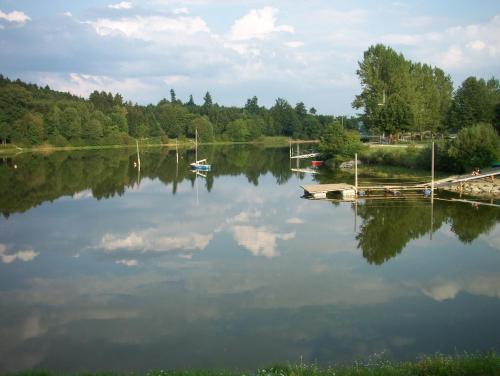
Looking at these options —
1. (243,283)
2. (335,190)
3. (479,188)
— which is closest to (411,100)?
(479,188)

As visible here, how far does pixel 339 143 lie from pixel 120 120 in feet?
204

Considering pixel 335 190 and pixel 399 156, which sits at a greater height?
pixel 399 156

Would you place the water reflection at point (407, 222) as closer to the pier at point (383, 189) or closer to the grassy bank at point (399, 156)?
the pier at point (383, 189)

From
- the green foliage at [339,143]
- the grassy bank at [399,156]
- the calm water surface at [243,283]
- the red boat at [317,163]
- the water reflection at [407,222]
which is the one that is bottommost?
the calm water surface at [243,283]

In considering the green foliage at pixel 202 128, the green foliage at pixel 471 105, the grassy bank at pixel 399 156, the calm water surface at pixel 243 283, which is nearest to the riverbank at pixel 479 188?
the calm water surface at pixel 243 283

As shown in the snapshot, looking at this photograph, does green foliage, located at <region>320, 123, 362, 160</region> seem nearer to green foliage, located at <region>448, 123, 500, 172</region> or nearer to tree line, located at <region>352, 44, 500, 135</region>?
tree line, located at <region>352, 44, 500, 135</region>

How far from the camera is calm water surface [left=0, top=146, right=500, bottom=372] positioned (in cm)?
1244

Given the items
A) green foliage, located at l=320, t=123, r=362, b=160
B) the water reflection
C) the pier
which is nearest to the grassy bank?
green foliage, located at l=320, t=123, r=362, b=160

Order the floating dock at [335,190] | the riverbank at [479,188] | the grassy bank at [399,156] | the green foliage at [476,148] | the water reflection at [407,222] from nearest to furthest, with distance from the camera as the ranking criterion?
the water reflection at [407,222] < the riverbank at [479,188] < the floating dock at [335,190] < the green foliage at [476,148] < the grassy bank at [399,156]

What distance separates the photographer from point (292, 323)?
13758mm

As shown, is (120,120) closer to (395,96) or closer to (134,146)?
(134,146)

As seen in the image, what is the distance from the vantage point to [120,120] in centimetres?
10744

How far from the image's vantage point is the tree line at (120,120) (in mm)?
88688

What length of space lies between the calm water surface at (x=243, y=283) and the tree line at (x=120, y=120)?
61.8 m
